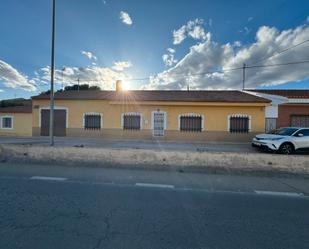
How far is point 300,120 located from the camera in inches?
684

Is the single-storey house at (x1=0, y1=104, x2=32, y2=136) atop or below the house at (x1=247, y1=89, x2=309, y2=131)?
below

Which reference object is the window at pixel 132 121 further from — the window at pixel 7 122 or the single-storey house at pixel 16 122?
the window at pixel 7 122

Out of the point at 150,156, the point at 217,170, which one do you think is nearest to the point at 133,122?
the point at 150,156

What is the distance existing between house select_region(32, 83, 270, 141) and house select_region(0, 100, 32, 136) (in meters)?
1.47

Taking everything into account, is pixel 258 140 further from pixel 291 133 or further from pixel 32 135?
pixel 32 135

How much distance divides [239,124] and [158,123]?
6.75 metres

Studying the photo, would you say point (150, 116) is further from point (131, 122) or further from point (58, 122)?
point (58, 122)

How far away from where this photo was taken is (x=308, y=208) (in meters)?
3.92

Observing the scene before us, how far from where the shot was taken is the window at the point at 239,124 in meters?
16.1

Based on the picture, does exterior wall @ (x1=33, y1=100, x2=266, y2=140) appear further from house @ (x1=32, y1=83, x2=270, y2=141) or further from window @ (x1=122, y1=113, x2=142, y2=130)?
window @ (x1=122, y1=113, x2=142, y2=130)

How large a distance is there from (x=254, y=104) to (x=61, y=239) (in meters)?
16.3

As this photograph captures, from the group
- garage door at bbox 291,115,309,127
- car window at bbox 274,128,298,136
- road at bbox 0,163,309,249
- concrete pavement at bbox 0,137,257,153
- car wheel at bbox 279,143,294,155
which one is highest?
garage door at bbox 291,115,309,127

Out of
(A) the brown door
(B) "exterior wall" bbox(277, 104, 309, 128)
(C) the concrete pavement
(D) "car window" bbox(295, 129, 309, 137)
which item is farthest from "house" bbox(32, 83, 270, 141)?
(D) "car window" bbox(295, 129, 309, 137)

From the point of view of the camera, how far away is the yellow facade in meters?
16.0
